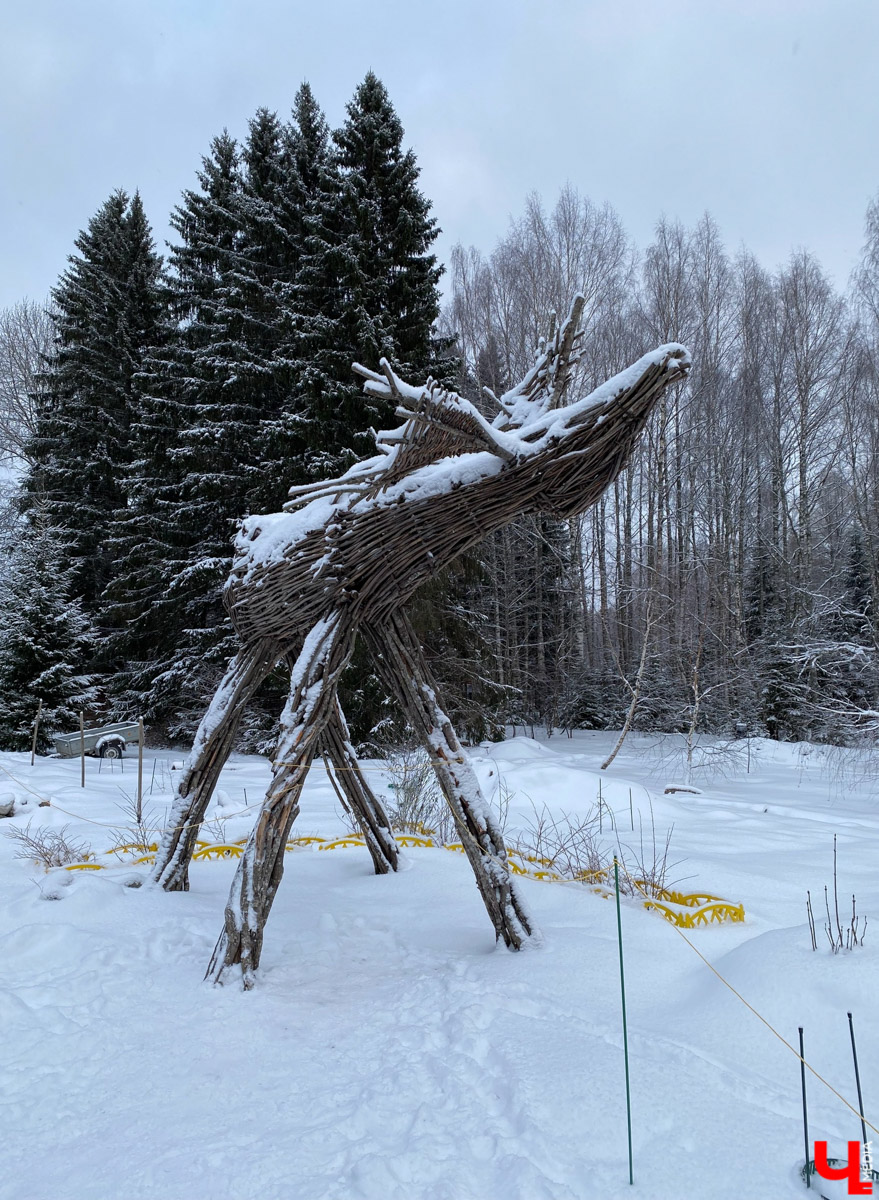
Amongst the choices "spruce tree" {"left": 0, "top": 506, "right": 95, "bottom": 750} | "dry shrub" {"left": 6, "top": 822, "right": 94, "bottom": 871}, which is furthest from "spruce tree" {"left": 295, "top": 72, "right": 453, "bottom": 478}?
"dry shrub" {"left": 6, "top": 822, "right": 94, "bottom": 871}

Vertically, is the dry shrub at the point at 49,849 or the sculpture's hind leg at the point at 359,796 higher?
the sculpture's hind leg at the point at 359,796

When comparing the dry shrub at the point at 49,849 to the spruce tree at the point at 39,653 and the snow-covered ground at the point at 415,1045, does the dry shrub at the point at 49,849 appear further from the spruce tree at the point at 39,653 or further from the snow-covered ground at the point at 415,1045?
the spruce tree at the point at 39,653

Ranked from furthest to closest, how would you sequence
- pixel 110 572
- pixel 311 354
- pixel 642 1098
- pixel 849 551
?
pixel 110 572 < pixel 849 551 < pixel 311 354 < pixel 642 1098

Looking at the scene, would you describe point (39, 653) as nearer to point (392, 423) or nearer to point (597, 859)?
point (392, 423)

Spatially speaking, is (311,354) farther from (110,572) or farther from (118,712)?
(110,572)

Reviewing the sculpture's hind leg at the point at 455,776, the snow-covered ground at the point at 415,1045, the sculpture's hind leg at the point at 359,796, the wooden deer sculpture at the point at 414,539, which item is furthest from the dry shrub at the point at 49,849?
the sculpture's hind leg at the point at 455,776

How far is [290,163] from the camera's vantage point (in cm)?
1348

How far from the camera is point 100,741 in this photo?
1073 cm

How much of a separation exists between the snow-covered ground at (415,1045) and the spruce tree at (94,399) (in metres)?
13.5

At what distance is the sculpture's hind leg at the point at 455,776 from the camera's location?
9.11 ft

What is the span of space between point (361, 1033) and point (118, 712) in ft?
38.4

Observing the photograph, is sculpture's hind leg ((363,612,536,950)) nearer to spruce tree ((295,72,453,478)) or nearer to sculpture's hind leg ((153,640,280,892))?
sculpture's hind leg ((153,640,280,892))

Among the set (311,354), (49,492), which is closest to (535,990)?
(311,354)

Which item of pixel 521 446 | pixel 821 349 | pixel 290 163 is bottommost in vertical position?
pixel 521 446
